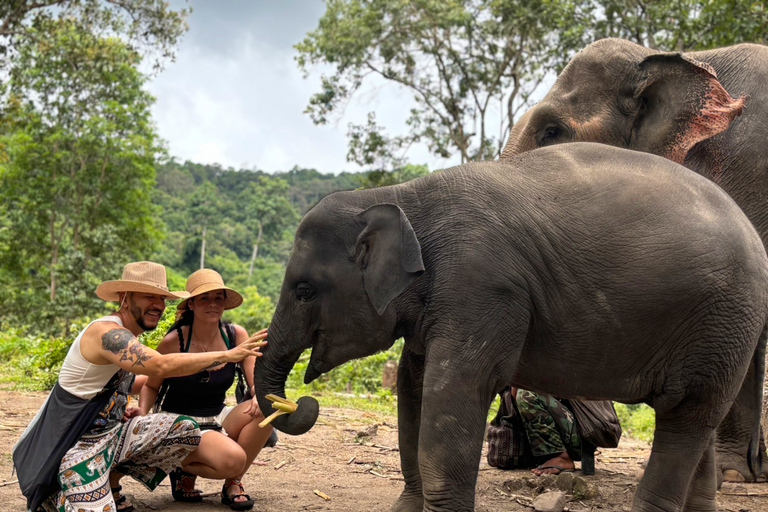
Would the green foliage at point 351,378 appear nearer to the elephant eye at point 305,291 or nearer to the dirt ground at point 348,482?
the dirt ground at point 348,482

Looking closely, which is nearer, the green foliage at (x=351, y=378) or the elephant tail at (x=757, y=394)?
the elephant tail at (x=757, y=394)

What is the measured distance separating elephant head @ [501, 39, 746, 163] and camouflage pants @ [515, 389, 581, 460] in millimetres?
1535

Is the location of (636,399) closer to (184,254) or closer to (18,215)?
(18,215)

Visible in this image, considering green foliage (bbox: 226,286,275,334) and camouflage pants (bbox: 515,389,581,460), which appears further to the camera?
green foliage (bbox: 226,286,275,334)

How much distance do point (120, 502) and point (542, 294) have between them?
2360 millimetres

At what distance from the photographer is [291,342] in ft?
12.5

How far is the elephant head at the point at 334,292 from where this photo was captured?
142 inches

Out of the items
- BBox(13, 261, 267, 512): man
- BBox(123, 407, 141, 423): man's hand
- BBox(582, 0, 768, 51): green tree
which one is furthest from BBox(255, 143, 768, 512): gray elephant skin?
BBox(582, 0, 768, 51): green tree

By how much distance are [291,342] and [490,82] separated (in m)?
20.1

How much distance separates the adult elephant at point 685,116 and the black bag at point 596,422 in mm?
686

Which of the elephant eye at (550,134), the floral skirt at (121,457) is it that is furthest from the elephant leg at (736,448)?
the floral skirt at (121,457)

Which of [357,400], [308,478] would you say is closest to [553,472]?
[308,478]

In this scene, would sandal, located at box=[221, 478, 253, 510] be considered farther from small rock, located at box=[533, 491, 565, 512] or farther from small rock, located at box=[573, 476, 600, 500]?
small rock, located at box=[573, 476, 600, 500]

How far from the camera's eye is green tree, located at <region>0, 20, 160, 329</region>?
23609 mm
